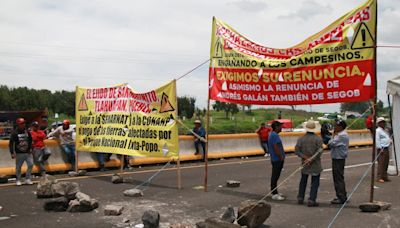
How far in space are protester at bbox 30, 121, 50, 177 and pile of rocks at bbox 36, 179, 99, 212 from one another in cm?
310

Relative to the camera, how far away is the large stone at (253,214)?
7145 mm

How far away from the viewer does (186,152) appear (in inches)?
677

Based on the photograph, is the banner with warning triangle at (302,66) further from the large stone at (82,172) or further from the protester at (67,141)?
the protester at (67,141)

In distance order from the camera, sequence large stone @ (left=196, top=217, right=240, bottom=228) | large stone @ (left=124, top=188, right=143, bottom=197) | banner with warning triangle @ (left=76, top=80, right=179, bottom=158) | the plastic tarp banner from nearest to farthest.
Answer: large stone @ (left=196, top=217, right=240, bottom=228) < large stone @ (left=124, top=188, right=143, bottom=197) < banner with warning triangle @ (left=76, top=80, right=179, bottom=158) < the plastic tarp banner

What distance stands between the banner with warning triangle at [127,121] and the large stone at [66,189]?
8.30 feet

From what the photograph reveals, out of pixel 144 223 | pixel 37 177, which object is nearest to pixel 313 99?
pixel 144 223

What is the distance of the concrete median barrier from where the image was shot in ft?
41.4

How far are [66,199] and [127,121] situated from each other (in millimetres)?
3744

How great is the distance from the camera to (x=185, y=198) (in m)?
9.59

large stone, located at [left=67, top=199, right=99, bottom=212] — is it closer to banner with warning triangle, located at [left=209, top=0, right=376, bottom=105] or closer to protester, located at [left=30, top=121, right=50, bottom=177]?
banner with warning triangle, located at [left=209, top=0, right=376, bottom=105]

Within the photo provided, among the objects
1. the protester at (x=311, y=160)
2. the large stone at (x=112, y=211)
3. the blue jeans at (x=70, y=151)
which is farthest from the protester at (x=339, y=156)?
the blue jeans at (x=70, y=151)

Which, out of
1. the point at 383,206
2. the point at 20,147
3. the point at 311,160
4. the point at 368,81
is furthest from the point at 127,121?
the point at 383,206

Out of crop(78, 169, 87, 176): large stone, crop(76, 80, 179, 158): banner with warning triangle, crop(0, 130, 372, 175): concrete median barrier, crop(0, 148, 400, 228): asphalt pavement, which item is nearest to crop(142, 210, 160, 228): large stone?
crop(0, 148, 400, 228): asphalt pavement

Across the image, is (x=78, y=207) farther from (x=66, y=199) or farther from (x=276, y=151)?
(x=276, y=151)
